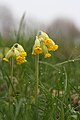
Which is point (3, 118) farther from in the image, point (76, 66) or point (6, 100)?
point (76, 66)

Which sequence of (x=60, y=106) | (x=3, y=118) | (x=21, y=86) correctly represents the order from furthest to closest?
(x=21, y=86) → (x=60, y=106) → (x=3, y=118)

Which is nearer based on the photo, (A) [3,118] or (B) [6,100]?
(A) [3,118]

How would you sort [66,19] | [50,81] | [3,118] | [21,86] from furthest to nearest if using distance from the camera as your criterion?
[66,19]
[50,81]
[21,86]
[3,118]

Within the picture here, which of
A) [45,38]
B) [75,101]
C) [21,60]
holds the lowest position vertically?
[75,101]

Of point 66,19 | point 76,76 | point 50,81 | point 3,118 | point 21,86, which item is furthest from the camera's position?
point 66,19

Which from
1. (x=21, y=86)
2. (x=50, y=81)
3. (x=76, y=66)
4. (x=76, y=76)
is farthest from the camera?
(x=76, y=66)

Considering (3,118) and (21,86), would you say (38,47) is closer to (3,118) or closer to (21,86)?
(3,118)

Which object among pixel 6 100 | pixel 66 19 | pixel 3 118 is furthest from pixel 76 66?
pixel 66 19

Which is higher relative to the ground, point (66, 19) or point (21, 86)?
point (66, 19)

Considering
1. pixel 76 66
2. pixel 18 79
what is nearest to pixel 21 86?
pixel 18 79
